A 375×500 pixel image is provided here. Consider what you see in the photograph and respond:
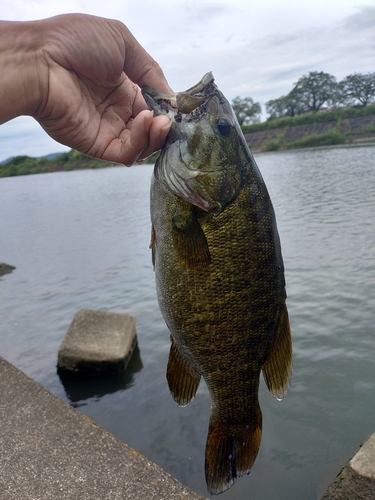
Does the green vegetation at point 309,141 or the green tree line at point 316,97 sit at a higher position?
the green tree line at point 316,97

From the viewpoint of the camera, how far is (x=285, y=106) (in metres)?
93.9

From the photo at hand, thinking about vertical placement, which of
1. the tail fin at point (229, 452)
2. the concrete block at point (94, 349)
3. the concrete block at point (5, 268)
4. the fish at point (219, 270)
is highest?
the fish at point (219, 270)

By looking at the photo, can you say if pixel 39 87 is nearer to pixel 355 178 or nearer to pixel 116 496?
pixel 116 496

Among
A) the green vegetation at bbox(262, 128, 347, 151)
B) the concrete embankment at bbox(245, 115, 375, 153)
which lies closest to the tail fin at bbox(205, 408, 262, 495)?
the concrete embankment at bbox(245, 115, 375, 153)

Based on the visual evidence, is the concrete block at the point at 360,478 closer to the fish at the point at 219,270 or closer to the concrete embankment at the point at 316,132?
the fish at the point at 219,270

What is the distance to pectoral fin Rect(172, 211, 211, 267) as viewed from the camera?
6.97 ft

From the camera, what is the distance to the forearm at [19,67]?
232cm

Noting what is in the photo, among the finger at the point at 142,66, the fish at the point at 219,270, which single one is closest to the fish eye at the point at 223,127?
the fish at the point at 219,270

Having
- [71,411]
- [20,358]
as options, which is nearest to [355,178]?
[20,358]

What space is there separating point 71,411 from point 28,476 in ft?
2.80

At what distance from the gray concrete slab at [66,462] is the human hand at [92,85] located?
2.32 metres

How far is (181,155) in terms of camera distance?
7.25 feet

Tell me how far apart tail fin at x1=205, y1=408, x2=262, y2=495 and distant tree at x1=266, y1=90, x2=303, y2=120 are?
9707cm

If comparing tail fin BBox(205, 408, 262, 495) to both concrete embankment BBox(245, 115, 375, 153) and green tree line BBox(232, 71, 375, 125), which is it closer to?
concrete embankment BBox(245, 115, 375, 153)
